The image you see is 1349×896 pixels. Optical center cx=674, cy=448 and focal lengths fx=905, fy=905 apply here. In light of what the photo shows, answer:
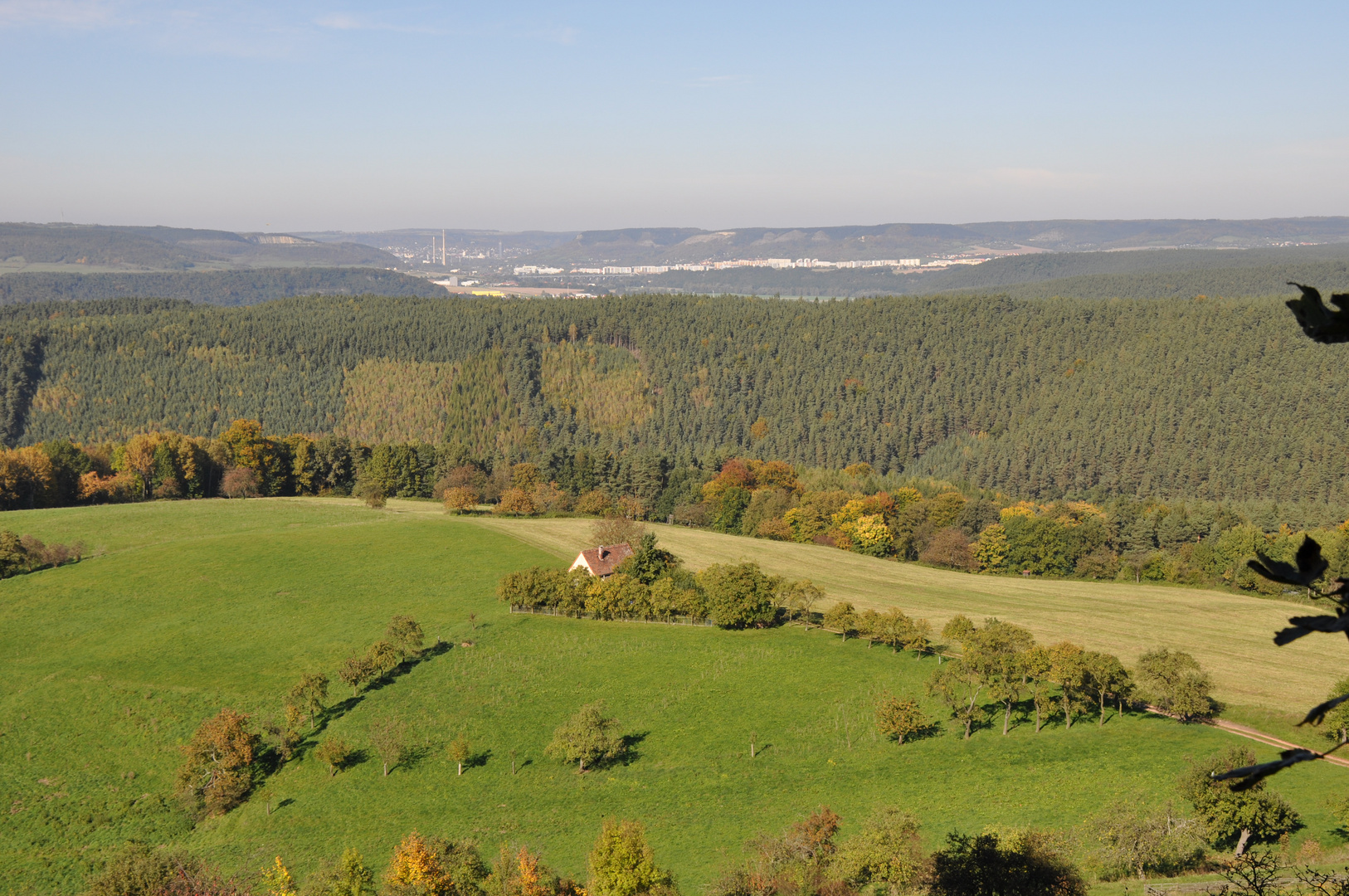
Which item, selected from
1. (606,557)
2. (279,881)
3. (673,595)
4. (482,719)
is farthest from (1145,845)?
(606,557)

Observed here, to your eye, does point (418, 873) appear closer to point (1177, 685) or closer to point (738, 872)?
point (738, 872)

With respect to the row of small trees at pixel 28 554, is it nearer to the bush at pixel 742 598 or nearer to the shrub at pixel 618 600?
the shrub at pixel 618 600

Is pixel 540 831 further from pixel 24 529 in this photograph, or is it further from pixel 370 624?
pixel 24 529

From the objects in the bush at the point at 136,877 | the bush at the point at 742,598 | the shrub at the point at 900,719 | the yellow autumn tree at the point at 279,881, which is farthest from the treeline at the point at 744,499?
the bush at the point at 136,877

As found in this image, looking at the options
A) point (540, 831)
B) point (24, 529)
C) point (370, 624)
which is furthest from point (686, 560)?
point (24, 529)

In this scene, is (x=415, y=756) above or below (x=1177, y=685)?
below
